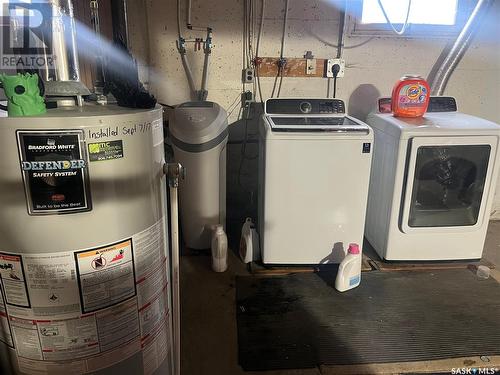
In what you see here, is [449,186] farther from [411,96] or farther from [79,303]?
[79,303]

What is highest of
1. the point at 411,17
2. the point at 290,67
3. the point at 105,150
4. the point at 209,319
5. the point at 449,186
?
the point at 411,17

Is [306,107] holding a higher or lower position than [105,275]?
higher

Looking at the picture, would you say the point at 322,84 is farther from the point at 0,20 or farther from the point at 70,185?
the point at 70,185

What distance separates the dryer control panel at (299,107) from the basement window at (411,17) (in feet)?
2.06

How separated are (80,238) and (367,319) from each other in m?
1.37

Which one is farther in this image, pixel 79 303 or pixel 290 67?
pixel 290 67

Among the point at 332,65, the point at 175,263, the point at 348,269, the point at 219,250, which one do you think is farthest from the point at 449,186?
the point at 175,263

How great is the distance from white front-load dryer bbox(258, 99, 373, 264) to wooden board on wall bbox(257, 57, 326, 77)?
55 centimetres

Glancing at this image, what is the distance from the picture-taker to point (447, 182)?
6.91ft

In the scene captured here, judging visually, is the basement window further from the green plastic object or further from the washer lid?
the green plastic object

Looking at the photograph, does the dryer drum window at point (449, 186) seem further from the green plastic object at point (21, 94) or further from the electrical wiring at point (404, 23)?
the green plastic object at point (21, 94)

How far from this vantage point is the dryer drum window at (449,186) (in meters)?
2.01

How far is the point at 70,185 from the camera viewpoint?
828 millimetres

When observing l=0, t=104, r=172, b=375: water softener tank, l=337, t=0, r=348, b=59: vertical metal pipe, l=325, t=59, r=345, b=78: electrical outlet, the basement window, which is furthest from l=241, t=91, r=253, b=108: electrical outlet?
l=0, t=104, r=172, b=375: water softener tank
